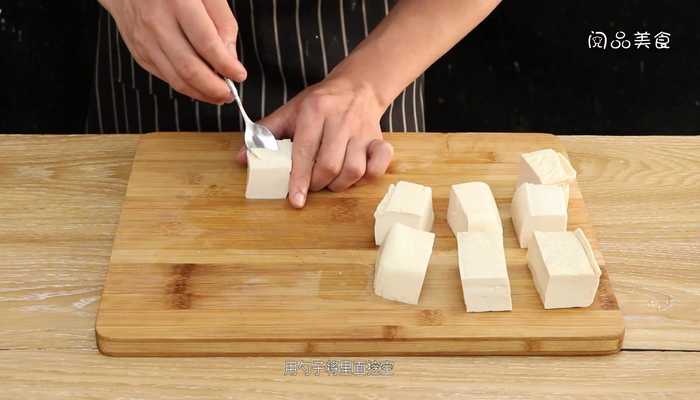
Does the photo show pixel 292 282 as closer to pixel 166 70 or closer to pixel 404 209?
pixel 404 209

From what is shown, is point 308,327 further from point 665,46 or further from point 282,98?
point 665,46

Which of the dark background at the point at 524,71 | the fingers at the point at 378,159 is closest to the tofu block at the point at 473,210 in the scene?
the fingers at the point at 378,159

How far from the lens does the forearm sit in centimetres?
177

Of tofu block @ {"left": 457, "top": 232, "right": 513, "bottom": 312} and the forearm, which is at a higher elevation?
the forearm

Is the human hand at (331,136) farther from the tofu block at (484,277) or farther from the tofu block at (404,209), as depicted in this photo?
the tofu block at (484,277)

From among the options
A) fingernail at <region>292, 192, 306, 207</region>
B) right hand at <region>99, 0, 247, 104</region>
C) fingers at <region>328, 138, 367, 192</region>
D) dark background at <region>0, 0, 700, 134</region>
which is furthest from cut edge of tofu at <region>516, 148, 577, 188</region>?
dark background at <region>0, 0, 700, 134</region>

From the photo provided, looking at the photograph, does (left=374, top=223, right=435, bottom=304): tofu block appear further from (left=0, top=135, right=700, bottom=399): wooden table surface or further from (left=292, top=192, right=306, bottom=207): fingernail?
(left=292, top=192, right=306, bottom=207): fingernail

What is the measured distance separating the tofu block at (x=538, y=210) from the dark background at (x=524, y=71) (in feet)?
5.08

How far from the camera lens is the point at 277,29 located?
1835mm

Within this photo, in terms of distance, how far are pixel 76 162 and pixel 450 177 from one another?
0.71 meters

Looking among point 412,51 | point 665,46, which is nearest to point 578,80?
point 665,46

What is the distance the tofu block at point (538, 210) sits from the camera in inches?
57.4

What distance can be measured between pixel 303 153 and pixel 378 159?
14 centimetres

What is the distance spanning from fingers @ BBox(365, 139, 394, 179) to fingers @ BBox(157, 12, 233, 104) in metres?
0.28
